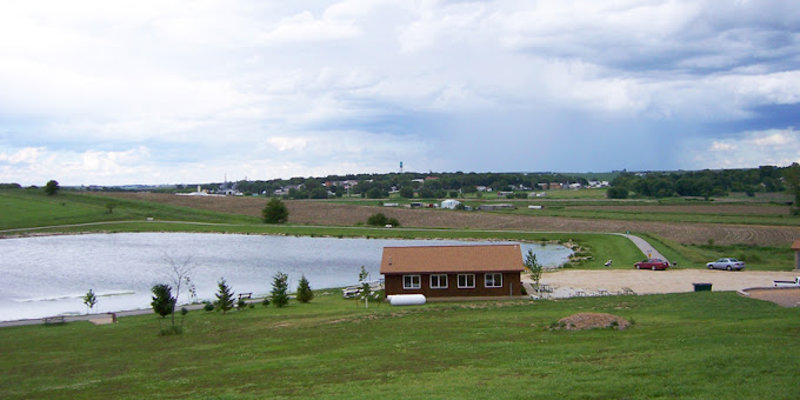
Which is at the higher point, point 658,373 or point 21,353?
point 658,373

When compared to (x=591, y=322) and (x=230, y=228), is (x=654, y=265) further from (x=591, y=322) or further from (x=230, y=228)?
(x=230, y=228)

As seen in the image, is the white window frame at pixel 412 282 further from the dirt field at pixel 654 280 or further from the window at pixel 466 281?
the dirt field at pixel 654 280

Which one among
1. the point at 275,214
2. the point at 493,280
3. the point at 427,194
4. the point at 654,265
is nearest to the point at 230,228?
the point at 275,214

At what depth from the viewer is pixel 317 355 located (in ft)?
66.6

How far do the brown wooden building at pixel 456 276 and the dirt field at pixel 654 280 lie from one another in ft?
11.2

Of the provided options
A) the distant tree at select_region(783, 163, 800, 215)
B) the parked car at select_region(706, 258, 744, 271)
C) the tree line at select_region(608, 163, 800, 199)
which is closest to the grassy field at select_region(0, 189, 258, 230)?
the parked car at select_region(706, 258, 744, 271)

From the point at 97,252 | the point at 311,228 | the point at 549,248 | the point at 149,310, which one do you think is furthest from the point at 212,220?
the point at 149,310

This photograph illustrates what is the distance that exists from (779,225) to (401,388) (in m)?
81.4

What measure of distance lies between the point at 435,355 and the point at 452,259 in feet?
62.1

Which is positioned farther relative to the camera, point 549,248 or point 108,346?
point 549,248

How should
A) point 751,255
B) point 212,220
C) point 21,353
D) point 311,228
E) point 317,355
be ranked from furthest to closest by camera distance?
point 212,220 → point 311,228 → point 751,255 → point 21,353 → point 317,355

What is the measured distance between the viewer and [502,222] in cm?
10381

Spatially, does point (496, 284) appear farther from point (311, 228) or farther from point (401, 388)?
point (311, 228)

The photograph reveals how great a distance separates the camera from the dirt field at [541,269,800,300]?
3756 centimetres
